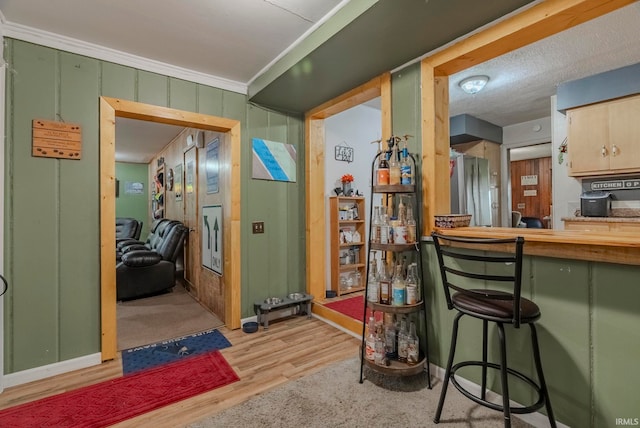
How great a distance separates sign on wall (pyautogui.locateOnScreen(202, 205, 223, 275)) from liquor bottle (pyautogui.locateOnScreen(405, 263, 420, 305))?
200 centimetres

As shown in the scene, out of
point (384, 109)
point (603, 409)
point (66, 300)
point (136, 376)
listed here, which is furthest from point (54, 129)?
point (603, 409)

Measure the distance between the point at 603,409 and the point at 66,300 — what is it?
3252 millimetres

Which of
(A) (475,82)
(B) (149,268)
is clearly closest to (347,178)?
(A) (475,82)

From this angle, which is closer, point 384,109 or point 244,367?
point 244,367

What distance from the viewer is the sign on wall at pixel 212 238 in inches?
125

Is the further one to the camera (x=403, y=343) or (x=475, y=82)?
(x=475, y=82)

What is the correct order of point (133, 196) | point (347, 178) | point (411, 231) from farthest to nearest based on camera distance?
point (133, 196) < point (347, 178) < point (411, 231)

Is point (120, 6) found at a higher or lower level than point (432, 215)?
higher

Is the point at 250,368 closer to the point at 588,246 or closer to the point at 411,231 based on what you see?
the point at 411,231

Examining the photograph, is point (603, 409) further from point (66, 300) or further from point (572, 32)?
point (66, 300)

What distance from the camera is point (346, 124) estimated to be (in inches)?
159

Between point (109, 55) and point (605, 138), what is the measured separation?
4709mm

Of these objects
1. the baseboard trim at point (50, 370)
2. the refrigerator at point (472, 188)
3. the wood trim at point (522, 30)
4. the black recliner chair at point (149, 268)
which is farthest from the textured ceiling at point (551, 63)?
the black recliner chair at point (149, 268)

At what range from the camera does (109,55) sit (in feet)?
7.57
